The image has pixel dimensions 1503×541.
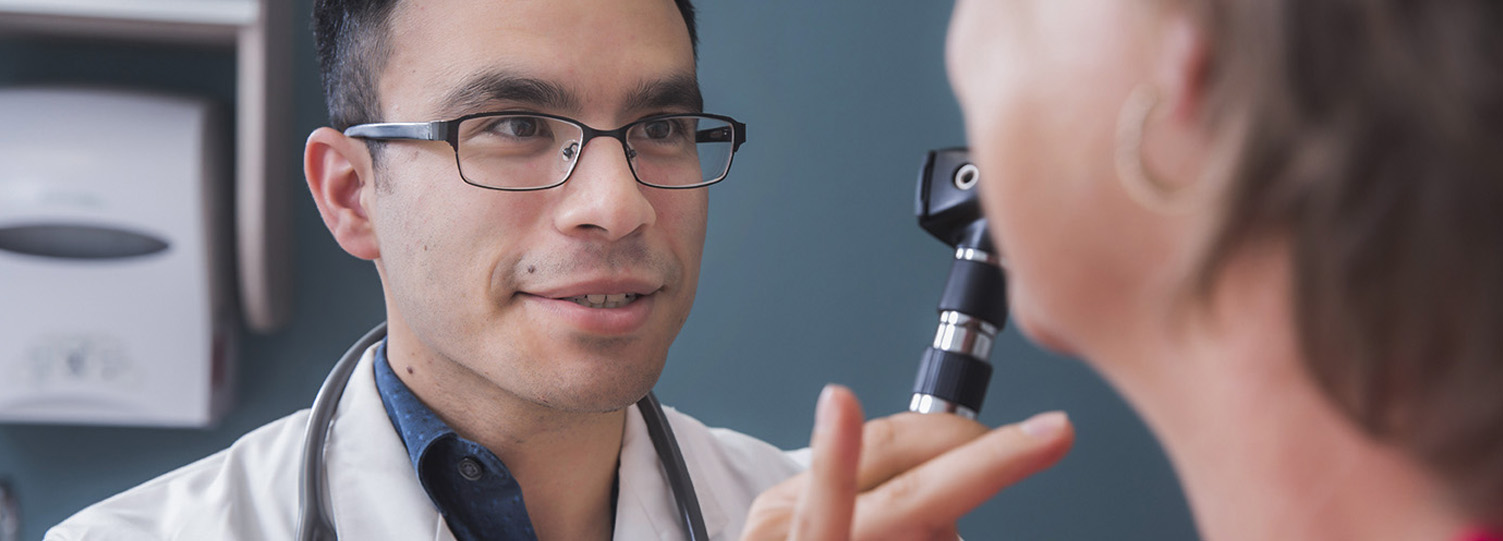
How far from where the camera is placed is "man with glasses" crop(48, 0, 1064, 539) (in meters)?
0.93

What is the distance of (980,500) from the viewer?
0.48 metres

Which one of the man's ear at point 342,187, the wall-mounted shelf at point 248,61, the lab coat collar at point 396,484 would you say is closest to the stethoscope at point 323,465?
the lab coat collar at point 396,484

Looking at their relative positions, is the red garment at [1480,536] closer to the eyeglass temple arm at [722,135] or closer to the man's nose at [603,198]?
the man's nose at [603,198]

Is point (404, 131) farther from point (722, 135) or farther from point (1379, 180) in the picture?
point (1379, 180)

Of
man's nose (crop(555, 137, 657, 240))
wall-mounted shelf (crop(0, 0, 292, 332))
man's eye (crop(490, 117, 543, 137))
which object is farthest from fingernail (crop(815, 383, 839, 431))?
wall-mounted shelf (crop(0, 0, 292, 332))

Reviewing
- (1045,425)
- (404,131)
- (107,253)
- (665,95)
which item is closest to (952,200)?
(1045,425)

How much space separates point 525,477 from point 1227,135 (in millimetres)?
868

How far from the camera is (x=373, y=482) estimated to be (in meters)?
0.99

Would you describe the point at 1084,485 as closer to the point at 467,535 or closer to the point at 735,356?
the point at 735,356

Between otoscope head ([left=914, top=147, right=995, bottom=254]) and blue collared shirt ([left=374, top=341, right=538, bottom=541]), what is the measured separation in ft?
1.81

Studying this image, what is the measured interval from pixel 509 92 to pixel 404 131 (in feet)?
0.38

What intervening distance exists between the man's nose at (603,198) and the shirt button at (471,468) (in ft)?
0.88

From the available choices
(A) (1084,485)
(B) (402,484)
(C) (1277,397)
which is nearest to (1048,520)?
(A) (1084,485)

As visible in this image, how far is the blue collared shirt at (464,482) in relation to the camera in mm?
1006
